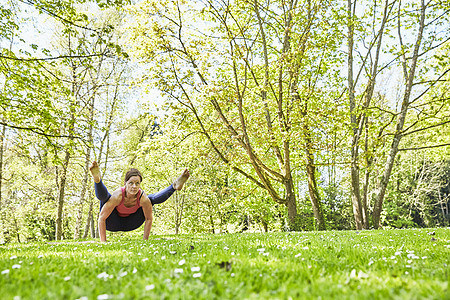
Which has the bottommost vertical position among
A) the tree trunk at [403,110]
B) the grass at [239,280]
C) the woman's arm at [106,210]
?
the grass at [239,280]

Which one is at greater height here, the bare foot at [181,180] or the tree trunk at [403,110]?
the tree trunk at [403,110]

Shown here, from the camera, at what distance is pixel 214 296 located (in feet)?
6.75

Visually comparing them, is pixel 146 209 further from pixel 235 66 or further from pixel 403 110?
pixel 403 110

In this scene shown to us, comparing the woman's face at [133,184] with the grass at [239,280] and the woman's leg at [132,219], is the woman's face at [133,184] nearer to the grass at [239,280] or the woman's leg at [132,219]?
the woman's leg at [132,219]

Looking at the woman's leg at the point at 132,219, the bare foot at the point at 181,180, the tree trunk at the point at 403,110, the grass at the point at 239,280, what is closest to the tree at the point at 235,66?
the tree trunk at the point at 403,110

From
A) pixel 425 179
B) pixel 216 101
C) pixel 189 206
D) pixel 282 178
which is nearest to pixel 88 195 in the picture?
pixel 189 206

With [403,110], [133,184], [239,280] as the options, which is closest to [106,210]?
[133,184]

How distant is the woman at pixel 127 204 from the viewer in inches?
292

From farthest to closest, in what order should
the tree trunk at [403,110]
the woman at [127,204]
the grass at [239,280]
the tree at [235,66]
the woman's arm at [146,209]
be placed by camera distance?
the tree trunk at [403,110], the tree at [235,66], the woman's arm at [146,209], the woman at [127,204], the grass at [239,280]

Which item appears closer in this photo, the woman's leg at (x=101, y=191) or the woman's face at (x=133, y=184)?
the woman's leg at (x=101, y=191)

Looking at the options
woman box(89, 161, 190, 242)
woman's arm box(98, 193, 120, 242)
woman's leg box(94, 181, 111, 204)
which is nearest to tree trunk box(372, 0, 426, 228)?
woman box(89, 161, 190, 242)

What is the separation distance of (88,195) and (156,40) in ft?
40.9

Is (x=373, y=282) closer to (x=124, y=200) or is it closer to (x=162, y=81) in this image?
(x=124, y=200)

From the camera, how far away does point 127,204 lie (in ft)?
26.3
